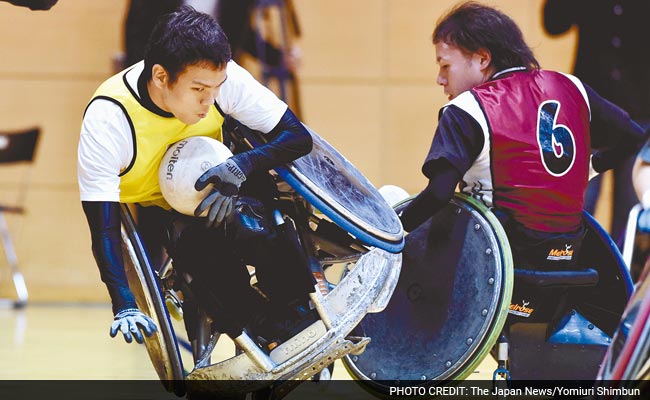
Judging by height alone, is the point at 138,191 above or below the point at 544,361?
above

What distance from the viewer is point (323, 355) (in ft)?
9.79

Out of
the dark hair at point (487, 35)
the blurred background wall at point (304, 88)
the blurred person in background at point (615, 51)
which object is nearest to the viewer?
the dark hair at point (487, 35)

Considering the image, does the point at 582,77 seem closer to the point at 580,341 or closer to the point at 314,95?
the point at 314,95

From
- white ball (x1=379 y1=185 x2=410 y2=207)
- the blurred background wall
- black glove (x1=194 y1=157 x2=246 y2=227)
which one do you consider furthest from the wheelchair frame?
the blurred background wall

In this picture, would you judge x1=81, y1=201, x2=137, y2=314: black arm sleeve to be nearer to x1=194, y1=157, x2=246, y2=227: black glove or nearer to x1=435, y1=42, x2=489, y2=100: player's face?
x1=194, y1=157, x2=246, y2=227: black glove

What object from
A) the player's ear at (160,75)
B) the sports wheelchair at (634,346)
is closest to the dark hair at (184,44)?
the player's ear at (160,75)

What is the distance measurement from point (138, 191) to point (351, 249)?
71 cm

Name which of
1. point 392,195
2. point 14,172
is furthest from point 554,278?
point 14,172

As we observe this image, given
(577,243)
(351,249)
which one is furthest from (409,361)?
(577,243)

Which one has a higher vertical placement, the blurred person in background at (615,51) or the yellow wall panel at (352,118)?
the blurred person in background at (615,51)

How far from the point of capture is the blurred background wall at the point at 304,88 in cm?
684

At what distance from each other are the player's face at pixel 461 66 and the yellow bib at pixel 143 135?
2.92 ft

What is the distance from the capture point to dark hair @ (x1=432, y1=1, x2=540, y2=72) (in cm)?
342

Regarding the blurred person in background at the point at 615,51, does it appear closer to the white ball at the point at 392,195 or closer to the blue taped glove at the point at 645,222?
the white ball at the point at 392,195
